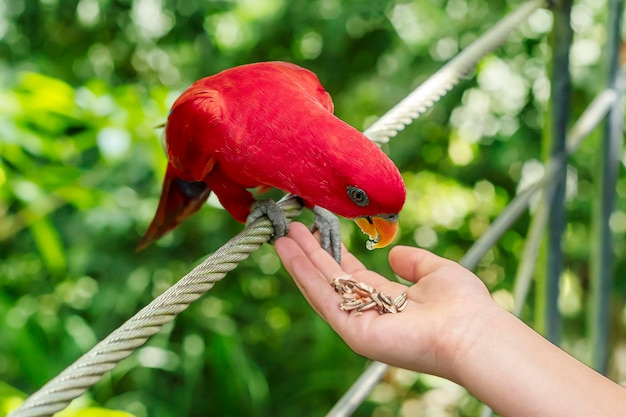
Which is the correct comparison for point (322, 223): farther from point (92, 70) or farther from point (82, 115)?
point (92, 70)

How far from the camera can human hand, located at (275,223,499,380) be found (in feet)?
2.20

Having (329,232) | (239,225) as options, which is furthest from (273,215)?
(239,225)

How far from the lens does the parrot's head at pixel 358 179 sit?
2.47ft

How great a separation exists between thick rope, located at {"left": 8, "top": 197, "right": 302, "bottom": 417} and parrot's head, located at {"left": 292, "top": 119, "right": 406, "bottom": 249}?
11 centimetres

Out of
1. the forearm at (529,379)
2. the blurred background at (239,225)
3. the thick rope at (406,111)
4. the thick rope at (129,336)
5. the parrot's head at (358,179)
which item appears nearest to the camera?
the thick rope at (129,336)

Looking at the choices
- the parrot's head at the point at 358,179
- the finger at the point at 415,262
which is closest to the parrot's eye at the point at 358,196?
the parrot's head at the point at 358,179

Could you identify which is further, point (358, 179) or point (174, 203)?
point (174, 203)

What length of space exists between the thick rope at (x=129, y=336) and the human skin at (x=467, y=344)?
14 cm

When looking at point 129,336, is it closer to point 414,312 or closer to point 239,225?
point 414,312

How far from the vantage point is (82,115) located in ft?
4.51

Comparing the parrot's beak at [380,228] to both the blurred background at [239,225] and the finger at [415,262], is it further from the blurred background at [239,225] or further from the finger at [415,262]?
the blurred background at [239,225]

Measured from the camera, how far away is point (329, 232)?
3.17ft

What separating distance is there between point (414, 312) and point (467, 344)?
75 mm

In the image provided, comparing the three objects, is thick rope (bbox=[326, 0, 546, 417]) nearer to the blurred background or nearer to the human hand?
the human hand
